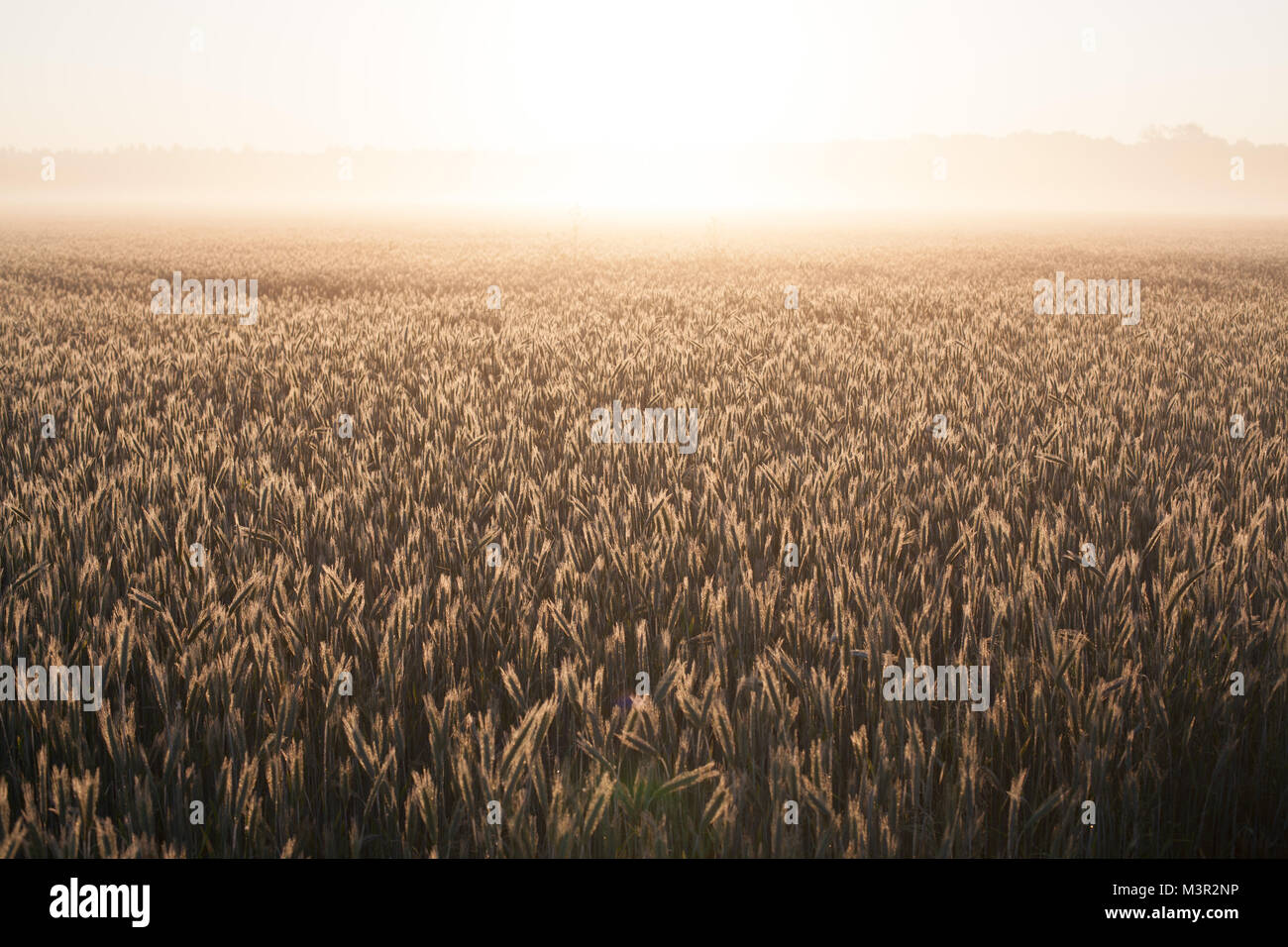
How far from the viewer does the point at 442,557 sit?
3.17 metres

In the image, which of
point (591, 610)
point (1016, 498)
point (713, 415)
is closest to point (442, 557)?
point (591, 610)

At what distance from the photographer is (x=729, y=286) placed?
15398mm

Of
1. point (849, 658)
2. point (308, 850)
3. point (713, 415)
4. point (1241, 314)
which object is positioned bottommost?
point (308, 850)

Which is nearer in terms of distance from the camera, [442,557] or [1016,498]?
[442,557]

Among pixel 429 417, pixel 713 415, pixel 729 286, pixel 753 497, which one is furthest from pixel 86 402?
pixel 729 286

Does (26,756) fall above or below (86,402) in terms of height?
below

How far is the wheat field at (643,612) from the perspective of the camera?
1809mm

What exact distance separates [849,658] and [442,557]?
57.2 inches

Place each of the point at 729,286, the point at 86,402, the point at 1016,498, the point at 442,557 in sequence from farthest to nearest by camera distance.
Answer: the point at 729,286, the point at 86,402, the point at 1016,498, the point at 442,557

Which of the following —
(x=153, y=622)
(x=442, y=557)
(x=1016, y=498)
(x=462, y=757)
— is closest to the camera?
(x=462, y=757)

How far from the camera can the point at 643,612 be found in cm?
279

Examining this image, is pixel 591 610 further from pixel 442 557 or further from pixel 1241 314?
pixel 1241 314

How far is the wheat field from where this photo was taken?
1809 mm

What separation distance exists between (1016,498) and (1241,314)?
9225mm
